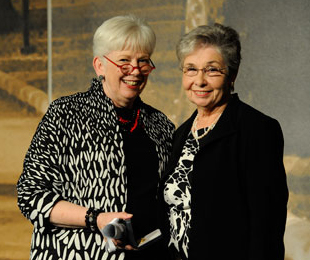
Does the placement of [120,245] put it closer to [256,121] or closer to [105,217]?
[105,217]

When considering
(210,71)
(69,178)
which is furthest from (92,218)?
(210,71)

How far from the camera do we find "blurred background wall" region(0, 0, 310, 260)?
4.63m

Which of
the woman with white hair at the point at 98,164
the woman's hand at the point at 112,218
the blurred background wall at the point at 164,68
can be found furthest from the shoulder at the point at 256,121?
the blurred background wall at the point at 164,68

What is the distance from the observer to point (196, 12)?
5062 mm

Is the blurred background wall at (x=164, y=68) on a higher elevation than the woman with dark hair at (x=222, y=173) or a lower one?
higher

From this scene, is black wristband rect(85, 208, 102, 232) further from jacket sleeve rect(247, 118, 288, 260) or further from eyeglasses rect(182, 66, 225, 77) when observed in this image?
eyeglasses rect(182, 66, 225, 77)

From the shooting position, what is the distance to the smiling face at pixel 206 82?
2207mm

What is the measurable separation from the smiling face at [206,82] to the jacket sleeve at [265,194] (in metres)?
0.32

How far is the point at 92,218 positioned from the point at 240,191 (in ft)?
2.04

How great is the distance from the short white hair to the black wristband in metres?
0.75

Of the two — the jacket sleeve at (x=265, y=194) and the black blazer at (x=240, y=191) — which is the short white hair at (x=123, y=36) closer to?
the black blazer at (x=240, y=191)

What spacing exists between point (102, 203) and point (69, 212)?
151 mm

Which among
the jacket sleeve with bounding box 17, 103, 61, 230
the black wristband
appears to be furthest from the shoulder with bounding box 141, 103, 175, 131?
the black wristband

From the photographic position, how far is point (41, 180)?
7.11 ft
